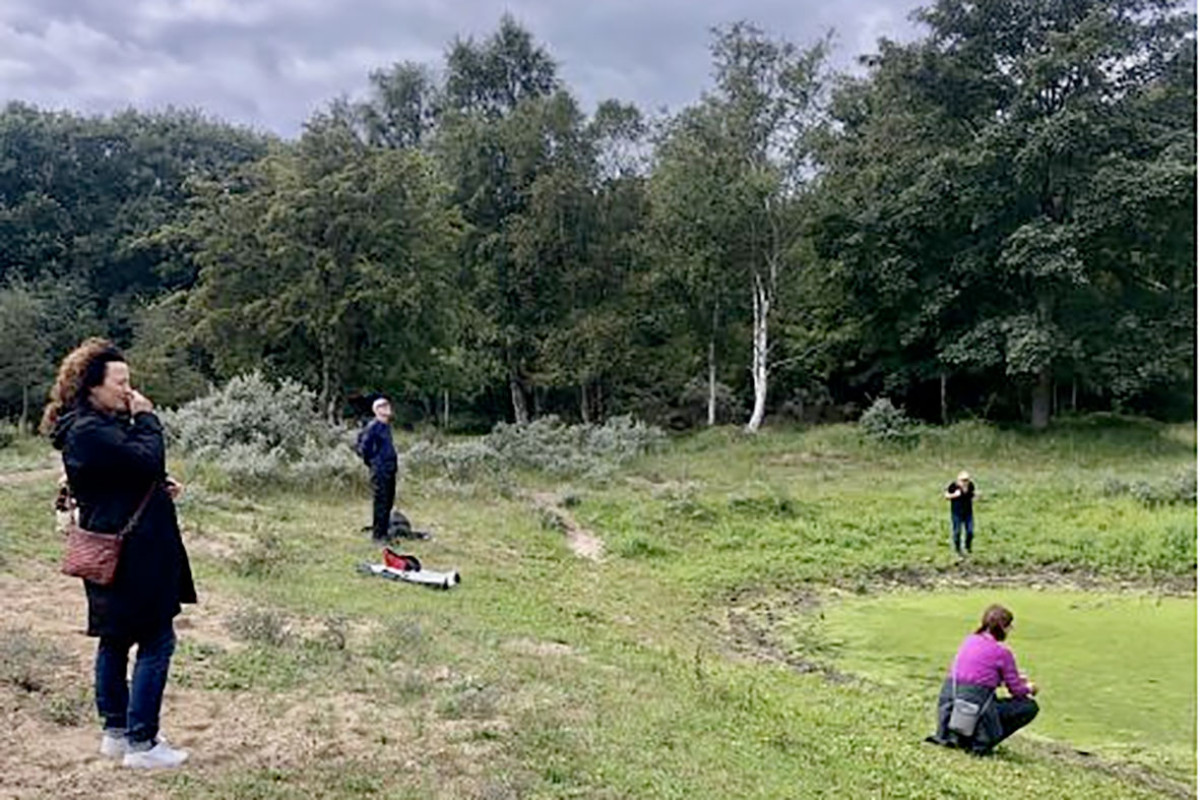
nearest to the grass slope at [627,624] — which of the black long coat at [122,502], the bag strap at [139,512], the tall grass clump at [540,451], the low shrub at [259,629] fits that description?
the low shrub at [259,629]

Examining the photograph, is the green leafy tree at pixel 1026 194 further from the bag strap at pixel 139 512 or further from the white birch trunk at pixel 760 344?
the bag strap at pixel 139 512

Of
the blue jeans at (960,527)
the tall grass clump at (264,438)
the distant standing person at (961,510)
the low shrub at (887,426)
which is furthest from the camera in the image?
the low shrub at (887,426)

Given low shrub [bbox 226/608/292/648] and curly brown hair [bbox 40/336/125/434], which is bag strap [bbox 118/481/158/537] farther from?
low shrub [bbox 226/608/292/648]

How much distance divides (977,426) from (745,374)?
29.2 ft

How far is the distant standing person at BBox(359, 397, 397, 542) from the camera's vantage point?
13.3m

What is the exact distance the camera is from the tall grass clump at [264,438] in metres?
17.6

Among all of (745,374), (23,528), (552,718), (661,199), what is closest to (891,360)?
(745,374)

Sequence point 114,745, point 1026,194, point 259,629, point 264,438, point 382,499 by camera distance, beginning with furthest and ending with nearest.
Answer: point 1026,194, point 264,438, point 382,499, point 259,629, point 114,745

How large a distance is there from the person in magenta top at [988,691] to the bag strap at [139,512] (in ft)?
17.7

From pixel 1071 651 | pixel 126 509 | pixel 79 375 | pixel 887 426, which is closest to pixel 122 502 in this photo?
pixel 126 509

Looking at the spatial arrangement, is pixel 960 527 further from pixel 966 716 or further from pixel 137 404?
pixel 137 404

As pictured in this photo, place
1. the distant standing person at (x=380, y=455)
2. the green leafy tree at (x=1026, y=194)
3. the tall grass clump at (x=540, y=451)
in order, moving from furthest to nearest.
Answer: the green leafy tree at (x=1026, y=194)
the tall grass clump at (x=540, y=451)
the distant standing person at (x=380, y=455)

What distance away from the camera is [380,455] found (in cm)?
1326

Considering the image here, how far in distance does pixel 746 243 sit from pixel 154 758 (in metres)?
27.6
